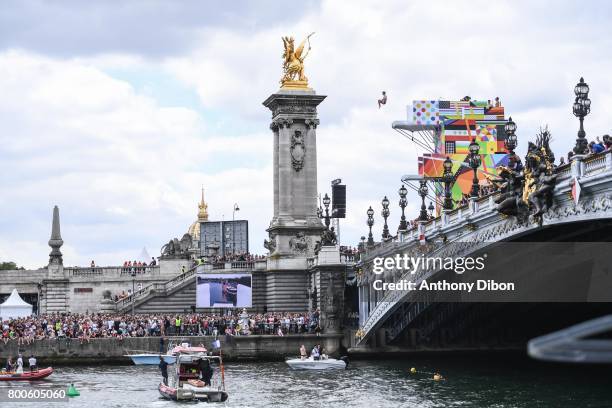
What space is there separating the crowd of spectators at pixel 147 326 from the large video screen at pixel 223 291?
20.4 ft

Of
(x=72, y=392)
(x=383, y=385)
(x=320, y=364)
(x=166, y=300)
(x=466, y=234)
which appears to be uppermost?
(x=466, y=234)

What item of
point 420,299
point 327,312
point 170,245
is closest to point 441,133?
point 170,245

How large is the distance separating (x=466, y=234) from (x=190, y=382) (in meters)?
14.9

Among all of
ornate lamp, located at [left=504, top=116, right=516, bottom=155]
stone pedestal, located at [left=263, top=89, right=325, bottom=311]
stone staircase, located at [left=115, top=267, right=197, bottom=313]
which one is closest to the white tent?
stone staircase, located at [left=115, top=267, right=197, bottom=313]

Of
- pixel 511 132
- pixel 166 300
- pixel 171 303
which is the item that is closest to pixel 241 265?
pixel 171 303

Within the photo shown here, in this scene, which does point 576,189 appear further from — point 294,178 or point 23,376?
point 294,178

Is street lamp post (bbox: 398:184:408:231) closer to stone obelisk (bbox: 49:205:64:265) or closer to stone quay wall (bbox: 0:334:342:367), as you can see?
stone quay wall (bbox: 0:334:342:367)

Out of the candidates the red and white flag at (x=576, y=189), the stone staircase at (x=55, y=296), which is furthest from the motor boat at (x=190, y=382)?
the stone staircase at (x=55, y=296)

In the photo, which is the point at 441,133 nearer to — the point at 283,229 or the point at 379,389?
the point at 283,229

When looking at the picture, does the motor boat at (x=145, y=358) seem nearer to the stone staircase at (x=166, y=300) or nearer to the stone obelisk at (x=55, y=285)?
the stone staircase at (x=166, y=300)

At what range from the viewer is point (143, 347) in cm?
7662

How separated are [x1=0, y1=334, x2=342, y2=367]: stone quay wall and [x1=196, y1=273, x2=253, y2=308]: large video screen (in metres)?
12.5

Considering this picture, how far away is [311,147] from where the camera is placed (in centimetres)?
9894

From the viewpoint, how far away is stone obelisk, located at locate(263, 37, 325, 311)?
318 feet
